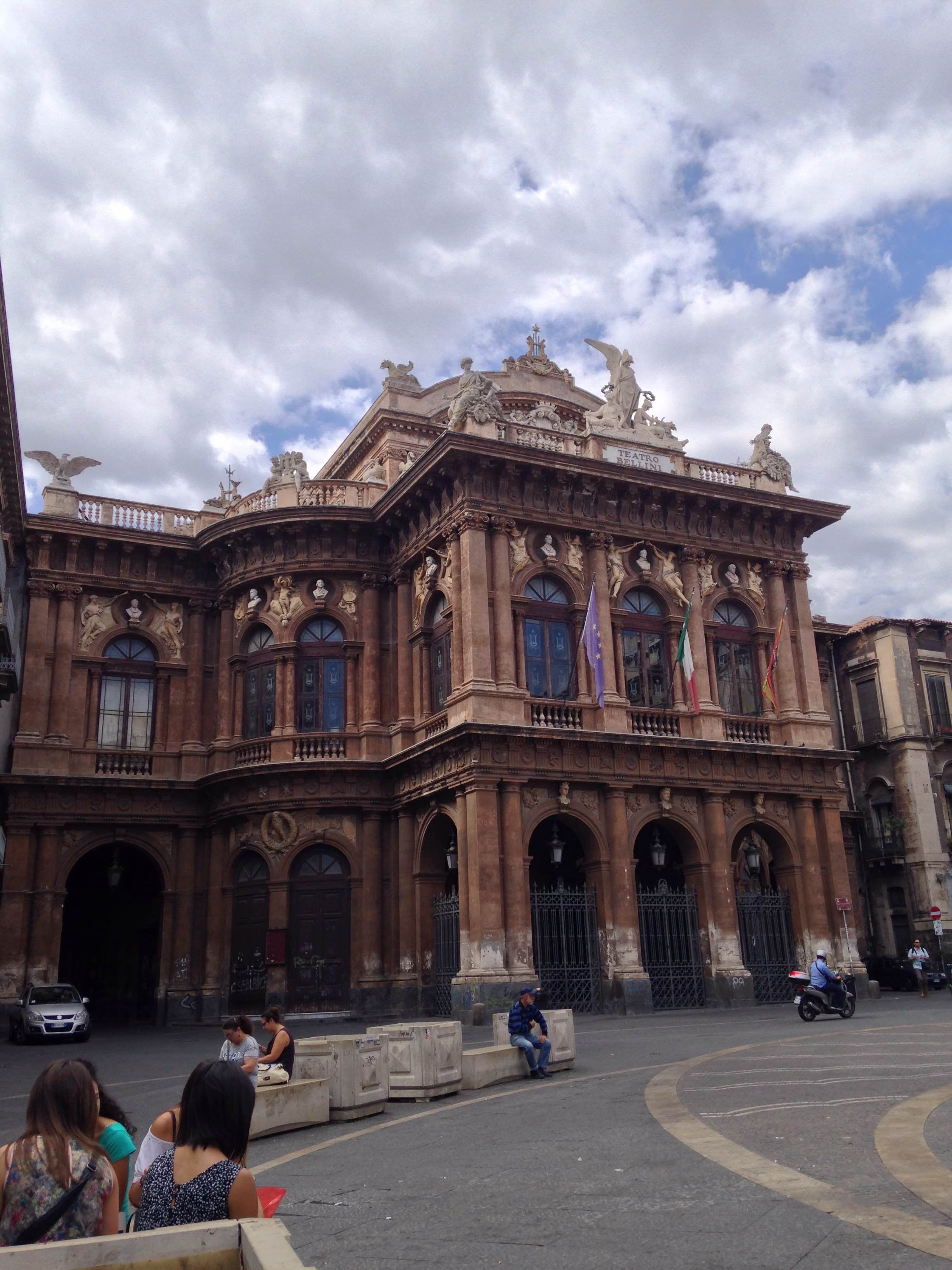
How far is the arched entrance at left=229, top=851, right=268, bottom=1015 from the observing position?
91.1ft

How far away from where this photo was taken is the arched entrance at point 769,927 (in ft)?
89.1

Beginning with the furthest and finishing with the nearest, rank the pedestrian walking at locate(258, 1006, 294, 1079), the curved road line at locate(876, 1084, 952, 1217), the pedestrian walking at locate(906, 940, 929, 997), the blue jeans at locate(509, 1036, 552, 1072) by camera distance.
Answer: the pedestrian walking at locate(906, 940, 929, 997)
the blue jeans at locate(509, 1036, 552, 1072)
the pedestrian walking at locate(258, 1006, 294, 1079)
the curved road line at locate(876, 1084, 952, 1217)

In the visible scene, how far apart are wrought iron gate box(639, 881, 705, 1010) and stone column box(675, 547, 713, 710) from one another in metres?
4.67

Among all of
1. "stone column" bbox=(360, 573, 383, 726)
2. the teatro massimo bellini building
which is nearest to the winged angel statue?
the teatro massimo bellini building

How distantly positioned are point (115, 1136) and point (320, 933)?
2346 centimetres

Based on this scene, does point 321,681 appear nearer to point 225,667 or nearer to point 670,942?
point 225,667

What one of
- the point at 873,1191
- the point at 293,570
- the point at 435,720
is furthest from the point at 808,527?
the point at 873,1191

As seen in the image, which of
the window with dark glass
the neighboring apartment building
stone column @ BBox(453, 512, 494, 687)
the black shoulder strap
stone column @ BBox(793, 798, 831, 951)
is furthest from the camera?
the window with dark glass

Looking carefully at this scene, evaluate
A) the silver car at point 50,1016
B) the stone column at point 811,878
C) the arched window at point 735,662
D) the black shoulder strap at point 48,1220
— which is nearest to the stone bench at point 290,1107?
the black shoulder strap at point 48,1220

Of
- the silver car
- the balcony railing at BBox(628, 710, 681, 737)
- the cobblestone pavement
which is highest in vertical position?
the balcony railing at BBox(628, 710, 681, 737)

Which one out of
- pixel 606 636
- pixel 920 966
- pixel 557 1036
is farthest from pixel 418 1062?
pixel 920 966

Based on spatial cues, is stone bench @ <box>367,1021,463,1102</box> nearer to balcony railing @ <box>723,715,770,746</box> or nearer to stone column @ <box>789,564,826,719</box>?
balcony railing @ <box>723,715,770,746</box>

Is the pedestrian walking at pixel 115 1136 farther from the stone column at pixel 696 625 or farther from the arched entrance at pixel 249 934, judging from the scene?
the stone column at pixel 696 625

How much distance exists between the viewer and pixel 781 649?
96.9ft
